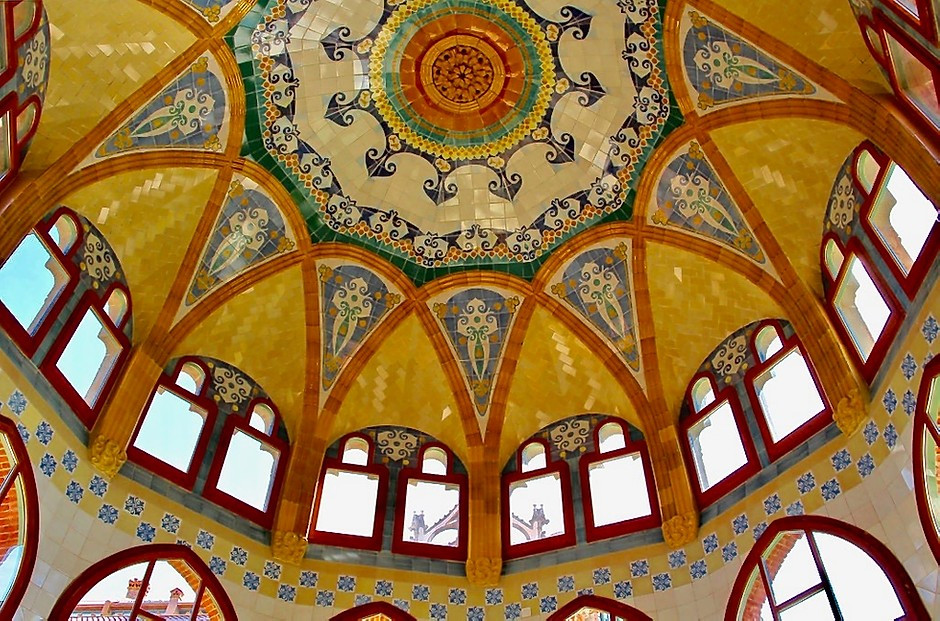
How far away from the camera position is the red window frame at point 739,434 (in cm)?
1461

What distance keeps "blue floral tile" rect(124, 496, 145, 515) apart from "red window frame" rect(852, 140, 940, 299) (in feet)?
38.3

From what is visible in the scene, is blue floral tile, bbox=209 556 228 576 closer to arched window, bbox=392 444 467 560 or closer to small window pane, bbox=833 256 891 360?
arched window, bbox=392 444 467 560

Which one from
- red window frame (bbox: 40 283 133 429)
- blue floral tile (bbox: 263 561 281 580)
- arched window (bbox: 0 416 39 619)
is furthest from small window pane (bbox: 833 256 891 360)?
arched window (bbox: 0 416 39 619)

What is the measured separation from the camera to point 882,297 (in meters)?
13.3

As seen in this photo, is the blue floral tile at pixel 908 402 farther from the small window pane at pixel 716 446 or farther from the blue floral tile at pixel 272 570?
the blue floral tile at pixel 272 570

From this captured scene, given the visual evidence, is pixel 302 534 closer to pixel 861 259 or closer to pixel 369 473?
pixel 369 473

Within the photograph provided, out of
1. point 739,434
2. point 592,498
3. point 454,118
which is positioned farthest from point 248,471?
point 739,434

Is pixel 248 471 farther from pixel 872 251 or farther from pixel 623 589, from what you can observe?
pixel 872 251

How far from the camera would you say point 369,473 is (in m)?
17.0

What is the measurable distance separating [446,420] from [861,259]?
808 cm

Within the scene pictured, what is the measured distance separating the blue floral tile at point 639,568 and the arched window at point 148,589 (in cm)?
624

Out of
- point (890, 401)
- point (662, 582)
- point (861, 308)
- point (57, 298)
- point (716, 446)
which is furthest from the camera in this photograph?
point (716, 446)

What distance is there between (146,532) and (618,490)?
789cm

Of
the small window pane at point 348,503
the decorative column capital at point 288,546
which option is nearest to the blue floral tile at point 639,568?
the small window pane at point 348,503
